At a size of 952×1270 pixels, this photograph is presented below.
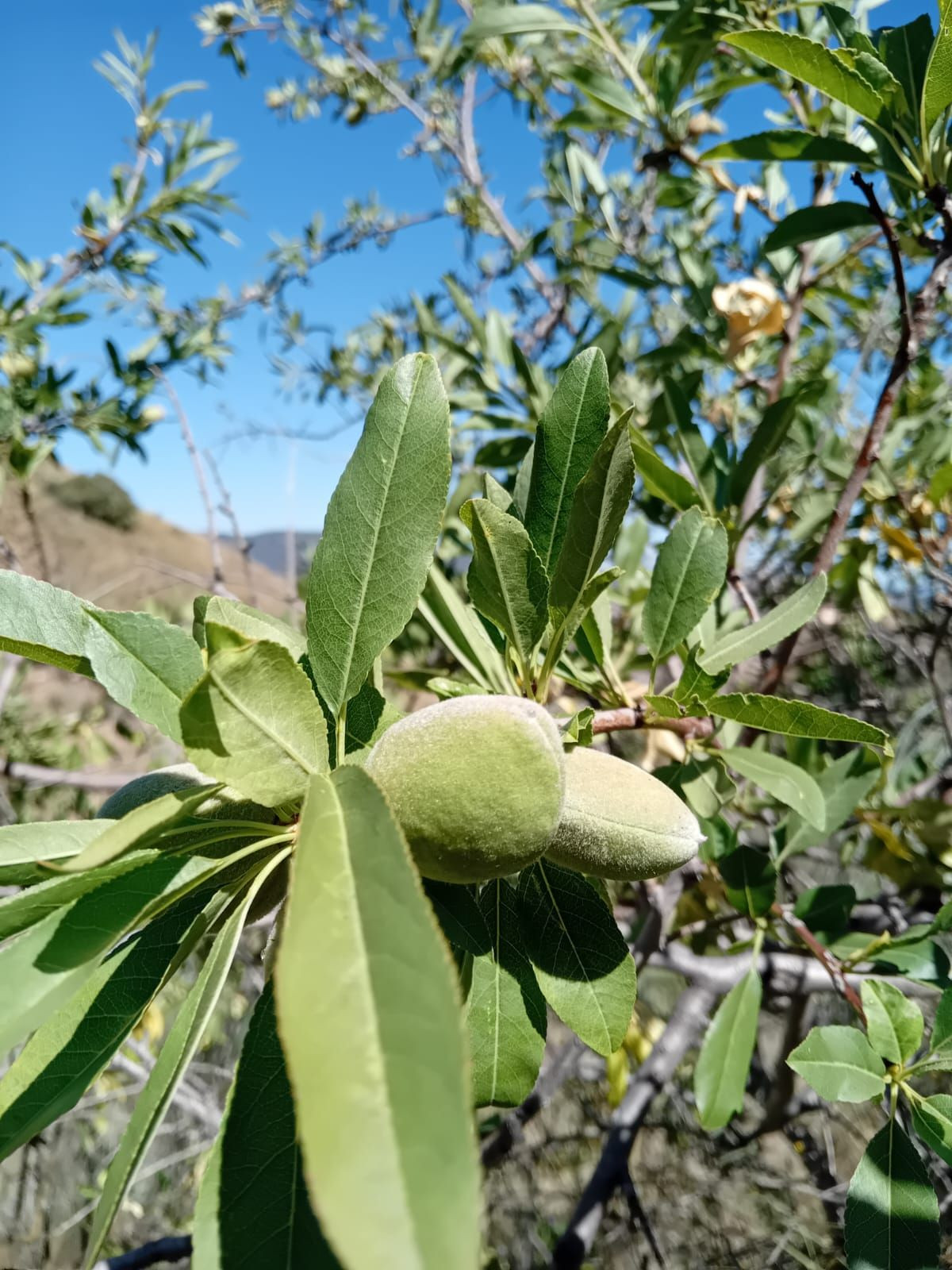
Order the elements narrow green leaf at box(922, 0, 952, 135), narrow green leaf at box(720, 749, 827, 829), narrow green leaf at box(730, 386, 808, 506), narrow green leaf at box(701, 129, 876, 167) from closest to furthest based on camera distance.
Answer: narrow green leaf at box(922, 0, 952, 135)
narrow green leaf at box(720, 749, 827, 829)
narrow green leaf at box(701, 129, 876, 167)
narrow green leaf at box(730, 386, 808, 506)

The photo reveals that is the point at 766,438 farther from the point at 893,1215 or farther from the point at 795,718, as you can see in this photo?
the point at 893,1215

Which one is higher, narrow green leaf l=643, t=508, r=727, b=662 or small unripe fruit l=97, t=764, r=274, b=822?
narrow green leaf l=643, t=508, r=727, b=662

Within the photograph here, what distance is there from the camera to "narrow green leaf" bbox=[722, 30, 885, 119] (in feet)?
2.75

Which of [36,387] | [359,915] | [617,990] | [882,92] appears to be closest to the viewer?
[359,915]

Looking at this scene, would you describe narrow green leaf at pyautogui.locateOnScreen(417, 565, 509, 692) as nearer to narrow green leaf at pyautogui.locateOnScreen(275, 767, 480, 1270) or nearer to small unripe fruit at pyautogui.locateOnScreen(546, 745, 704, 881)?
small unripe fruit at pyautogui.locateOnScreen(546, 745, 704, 881)

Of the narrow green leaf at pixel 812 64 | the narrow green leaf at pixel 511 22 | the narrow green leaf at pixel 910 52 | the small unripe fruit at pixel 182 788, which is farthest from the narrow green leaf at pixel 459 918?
the narrow green leaf at pixel 511 22

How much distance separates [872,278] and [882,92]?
2.25 m

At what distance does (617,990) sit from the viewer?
701 mm

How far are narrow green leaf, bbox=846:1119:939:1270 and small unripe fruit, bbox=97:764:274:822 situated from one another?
0.74 metres

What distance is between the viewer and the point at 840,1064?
2.80ft

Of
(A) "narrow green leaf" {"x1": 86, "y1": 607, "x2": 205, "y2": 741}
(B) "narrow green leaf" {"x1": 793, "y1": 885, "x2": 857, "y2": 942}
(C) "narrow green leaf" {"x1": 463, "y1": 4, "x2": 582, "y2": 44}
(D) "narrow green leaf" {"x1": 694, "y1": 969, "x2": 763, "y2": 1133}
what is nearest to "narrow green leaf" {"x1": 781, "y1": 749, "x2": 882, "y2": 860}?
(B) "narrow green leaf" {"x1": 793, "y1": 885, "x2": 857, "y2": 942}

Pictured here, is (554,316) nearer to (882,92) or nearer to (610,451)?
(882,92)

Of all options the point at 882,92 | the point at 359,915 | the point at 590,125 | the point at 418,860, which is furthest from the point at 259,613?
the point at 590,125

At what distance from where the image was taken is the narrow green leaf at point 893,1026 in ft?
2.95
